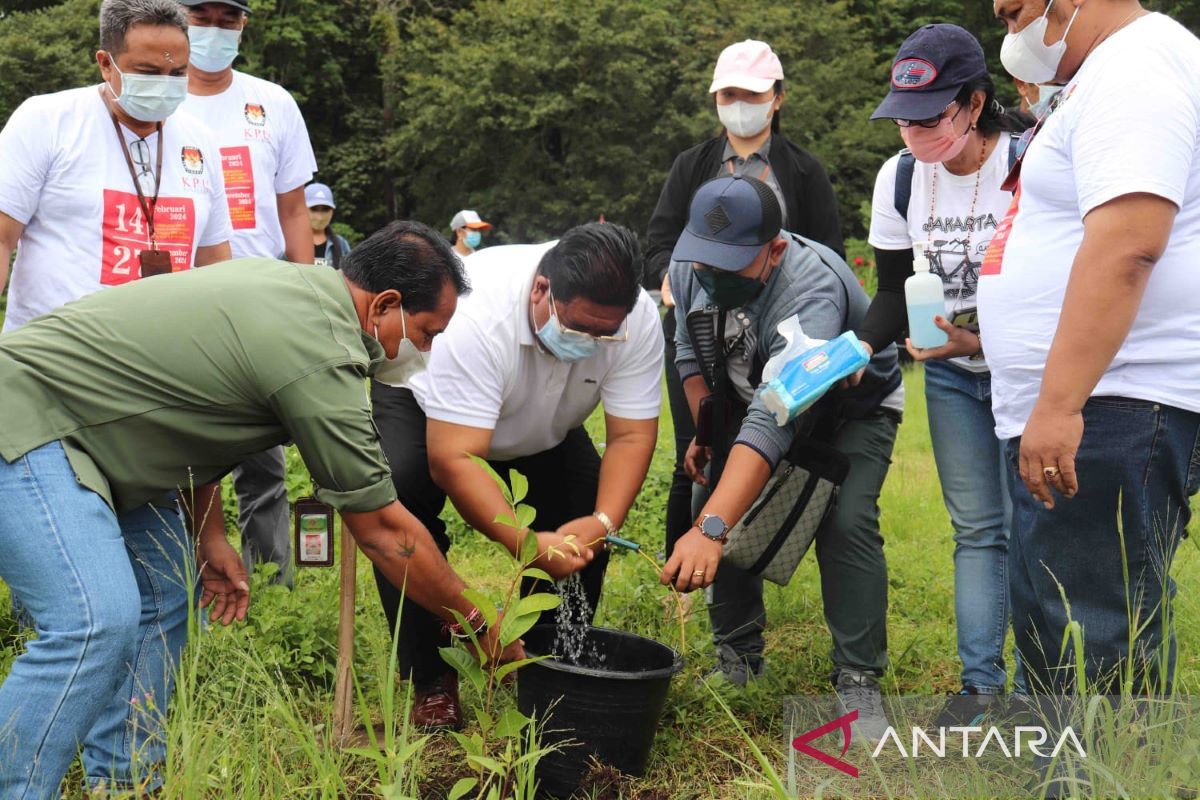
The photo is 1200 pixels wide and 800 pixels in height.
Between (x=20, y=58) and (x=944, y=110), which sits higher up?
(x=944, y=110)

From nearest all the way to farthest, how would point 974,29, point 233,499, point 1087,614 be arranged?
point 1087,614
point 233,499
point 974,29

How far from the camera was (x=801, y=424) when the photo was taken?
3.61 m

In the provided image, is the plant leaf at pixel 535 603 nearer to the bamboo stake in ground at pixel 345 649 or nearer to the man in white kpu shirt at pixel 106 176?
Answer: the bamboo stake in ground at pixel 345 649

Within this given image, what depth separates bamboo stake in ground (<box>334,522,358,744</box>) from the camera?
325 cm

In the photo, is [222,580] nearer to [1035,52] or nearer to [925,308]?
[925,308]

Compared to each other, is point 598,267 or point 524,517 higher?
point 598,267

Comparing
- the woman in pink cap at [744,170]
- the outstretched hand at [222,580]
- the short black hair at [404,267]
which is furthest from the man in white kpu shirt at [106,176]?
the woman in pink cap at [744,170]

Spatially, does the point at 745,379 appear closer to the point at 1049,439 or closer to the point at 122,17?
the point at 1049,439

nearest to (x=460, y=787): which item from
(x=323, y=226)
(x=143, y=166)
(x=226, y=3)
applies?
(x=143, y=166)

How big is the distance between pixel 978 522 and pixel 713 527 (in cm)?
91

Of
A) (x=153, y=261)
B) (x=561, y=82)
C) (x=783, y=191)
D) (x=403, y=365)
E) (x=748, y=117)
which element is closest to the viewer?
(x=403, y=365)

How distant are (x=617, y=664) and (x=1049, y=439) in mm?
1642

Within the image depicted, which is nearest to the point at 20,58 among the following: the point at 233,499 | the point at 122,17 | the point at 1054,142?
the point at 233,499

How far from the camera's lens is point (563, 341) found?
3.49 m
